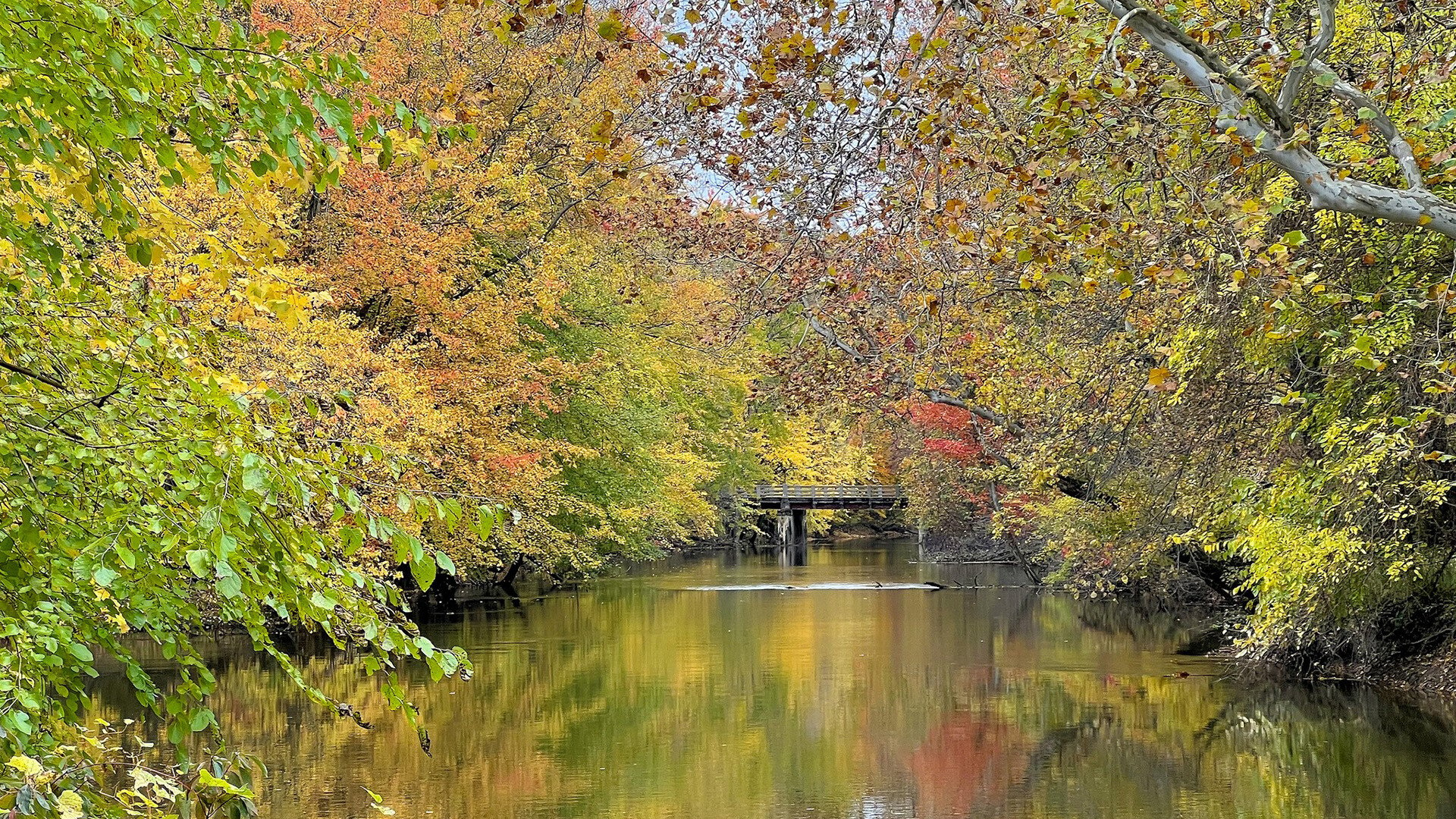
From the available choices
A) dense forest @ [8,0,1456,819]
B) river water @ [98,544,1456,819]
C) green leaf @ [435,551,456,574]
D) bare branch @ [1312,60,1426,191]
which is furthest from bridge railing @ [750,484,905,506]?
green leaf @ [435,551,456,574]

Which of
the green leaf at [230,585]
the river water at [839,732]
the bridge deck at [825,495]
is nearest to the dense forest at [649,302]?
the green leaf at [230,585]

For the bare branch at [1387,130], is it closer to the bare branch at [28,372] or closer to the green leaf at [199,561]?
the green leaf at [199,561]

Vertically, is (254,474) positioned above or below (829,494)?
below

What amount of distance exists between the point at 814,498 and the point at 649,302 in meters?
29.5

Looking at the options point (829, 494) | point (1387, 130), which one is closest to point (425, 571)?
point (1387, 130)

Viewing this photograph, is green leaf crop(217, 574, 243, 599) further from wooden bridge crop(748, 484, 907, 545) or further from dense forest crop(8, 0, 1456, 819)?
wooden bridge crop(748, 484, 907, 545)

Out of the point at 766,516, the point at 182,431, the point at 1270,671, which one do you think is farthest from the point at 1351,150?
the point at 766,516

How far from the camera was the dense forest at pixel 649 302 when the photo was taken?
15.7ft

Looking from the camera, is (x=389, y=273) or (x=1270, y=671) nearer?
(x=1270, y=671)

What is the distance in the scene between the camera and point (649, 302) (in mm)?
29969

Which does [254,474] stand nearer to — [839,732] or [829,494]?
[839,732]

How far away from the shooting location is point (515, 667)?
20.4 metres

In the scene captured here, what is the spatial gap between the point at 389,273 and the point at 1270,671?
41.7 ft

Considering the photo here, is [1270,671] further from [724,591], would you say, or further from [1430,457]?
[724,591]
